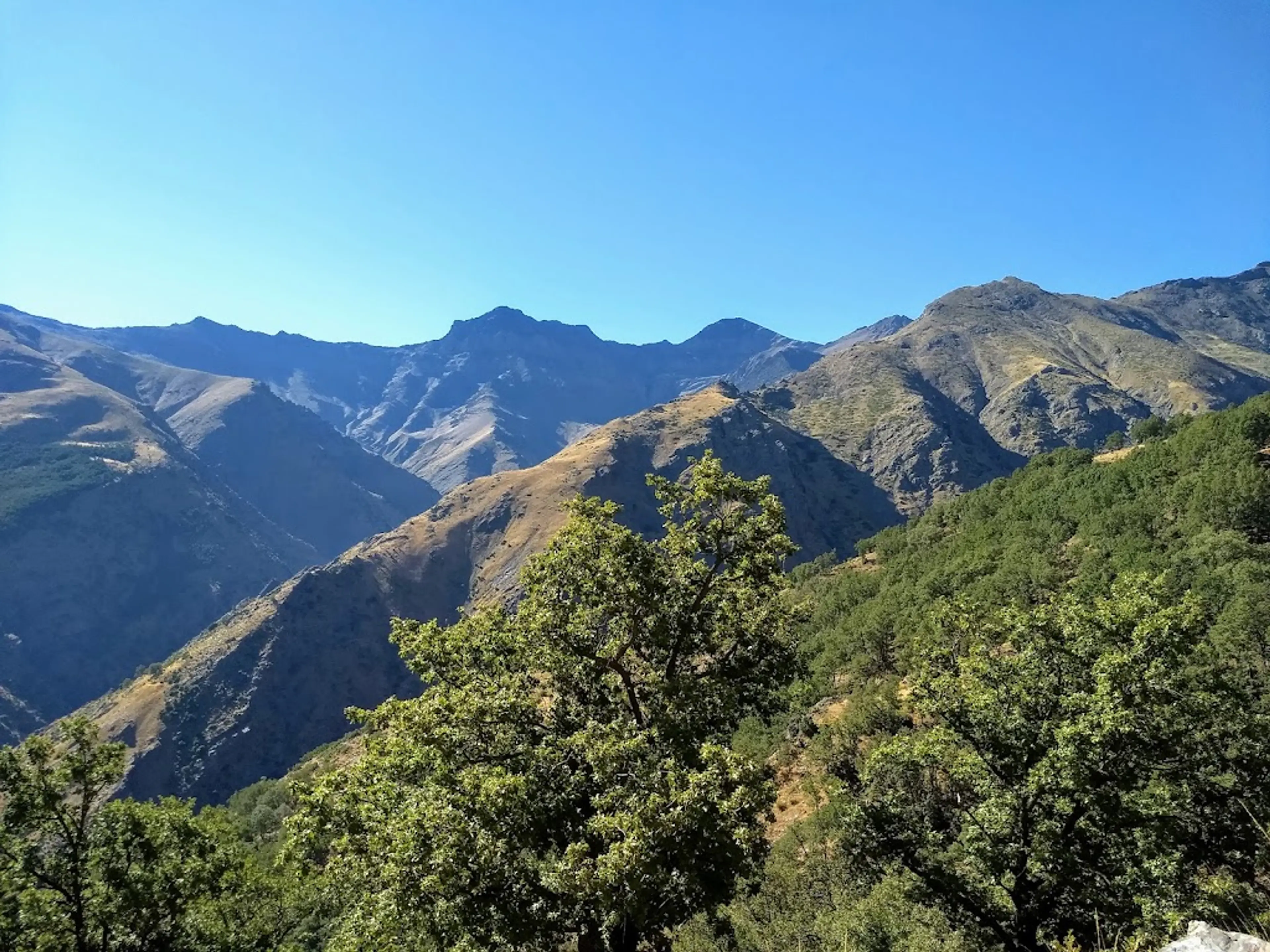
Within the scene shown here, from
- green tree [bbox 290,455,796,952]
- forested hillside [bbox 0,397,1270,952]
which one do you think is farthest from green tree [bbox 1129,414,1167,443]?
green tree [bbox 290,455,796,952]

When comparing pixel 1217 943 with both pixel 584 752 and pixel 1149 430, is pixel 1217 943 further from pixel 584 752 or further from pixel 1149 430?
pixel 1149 430

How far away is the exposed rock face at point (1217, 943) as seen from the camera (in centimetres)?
684

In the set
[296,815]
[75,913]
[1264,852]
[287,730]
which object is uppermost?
[296,815]

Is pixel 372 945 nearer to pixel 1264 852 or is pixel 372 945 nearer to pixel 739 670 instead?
pixel 739 670

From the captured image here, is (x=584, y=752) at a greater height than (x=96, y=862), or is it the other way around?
(x=584, y=752)

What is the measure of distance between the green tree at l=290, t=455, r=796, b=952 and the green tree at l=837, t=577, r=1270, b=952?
543 cm

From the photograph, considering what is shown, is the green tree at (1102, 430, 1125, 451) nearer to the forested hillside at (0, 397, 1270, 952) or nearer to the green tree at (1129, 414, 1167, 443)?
the green tree at (1129, 414, 1167, 443)

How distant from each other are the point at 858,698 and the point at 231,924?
36.8 meters

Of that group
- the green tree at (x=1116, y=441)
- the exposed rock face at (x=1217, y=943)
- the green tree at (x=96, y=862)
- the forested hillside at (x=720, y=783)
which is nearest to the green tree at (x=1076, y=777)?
the forested hillside at (x=720, y=783)

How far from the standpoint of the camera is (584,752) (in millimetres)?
12828

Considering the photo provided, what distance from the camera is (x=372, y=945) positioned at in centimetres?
1167

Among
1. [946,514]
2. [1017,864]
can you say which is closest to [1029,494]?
[946,514]

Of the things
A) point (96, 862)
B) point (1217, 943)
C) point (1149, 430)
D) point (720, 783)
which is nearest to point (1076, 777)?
point (1217, 943)

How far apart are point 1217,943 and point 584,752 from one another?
9.05 metres
